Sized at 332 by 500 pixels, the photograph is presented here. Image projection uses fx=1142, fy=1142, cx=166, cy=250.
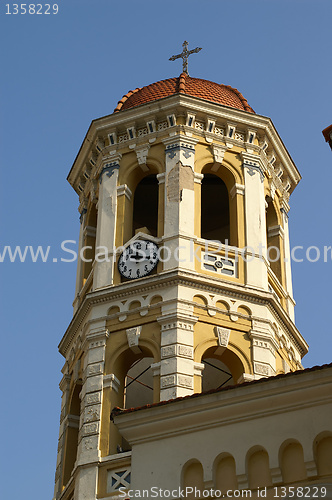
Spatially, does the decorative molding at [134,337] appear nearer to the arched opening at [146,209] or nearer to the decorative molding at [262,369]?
the decorative molding at [262,369]

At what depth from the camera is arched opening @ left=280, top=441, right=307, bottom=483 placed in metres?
15.9

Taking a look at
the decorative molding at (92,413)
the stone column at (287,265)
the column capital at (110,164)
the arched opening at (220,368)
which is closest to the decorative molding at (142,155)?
the column capital at (110,164)

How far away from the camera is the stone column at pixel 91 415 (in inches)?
912

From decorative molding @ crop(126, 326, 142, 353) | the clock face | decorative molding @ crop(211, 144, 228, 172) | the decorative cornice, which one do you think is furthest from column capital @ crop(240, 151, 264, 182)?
decorative molding @ crop(126, 326, 142, 353)

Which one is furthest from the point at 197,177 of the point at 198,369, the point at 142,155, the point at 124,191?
the point at 198,369

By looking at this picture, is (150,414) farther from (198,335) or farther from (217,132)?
(217,132)

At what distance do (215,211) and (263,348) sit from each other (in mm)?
7032

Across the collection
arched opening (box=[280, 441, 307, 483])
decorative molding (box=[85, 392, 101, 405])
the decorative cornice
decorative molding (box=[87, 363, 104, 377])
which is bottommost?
arched opening (box=[280, 441, 307, 483])

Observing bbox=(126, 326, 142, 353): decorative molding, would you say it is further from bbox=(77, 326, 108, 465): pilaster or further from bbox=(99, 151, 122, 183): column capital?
bbox=(99, 151, 122, 183): column capital

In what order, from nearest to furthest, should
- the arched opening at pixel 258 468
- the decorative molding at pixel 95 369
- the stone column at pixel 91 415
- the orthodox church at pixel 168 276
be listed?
1. the arched opening at pixel 258 468
2. the stone column at pixel 91 415
3. the orthodox church at pixel 168 276
4. the decorative molding at pixel 95 369

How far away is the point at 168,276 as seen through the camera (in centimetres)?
2603

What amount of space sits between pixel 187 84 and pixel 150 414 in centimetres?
1566

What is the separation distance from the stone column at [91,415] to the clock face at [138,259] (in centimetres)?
158

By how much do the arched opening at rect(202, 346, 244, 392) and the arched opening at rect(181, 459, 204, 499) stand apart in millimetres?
8767
